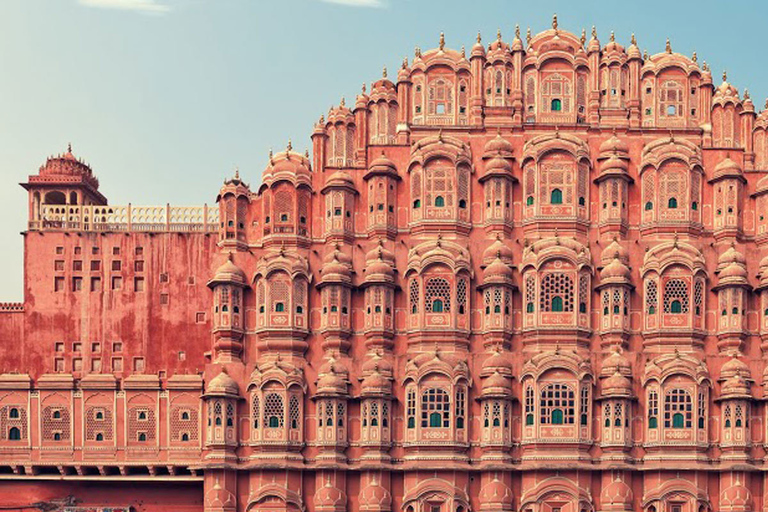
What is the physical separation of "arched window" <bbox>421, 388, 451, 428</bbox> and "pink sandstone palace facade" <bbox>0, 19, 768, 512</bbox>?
74mm

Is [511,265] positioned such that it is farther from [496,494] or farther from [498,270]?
[496,494]

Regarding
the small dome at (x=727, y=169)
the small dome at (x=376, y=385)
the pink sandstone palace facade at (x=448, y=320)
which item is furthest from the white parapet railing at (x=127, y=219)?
the small dome at (x=727, y=169)

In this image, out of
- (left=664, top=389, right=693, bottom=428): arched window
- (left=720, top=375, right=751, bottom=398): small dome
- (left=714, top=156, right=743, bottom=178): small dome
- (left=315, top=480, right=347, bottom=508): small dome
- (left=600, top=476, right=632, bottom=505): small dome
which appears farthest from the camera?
(left=714, top=156, right=743, bottom=178): small dome

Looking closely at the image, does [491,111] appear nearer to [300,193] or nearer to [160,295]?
[300,193]

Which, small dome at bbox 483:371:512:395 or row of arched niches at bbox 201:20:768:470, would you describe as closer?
small dome at bbox 483:371:512:395

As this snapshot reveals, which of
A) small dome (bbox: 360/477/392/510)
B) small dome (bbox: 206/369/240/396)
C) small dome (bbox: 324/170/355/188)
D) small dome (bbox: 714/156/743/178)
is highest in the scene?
small dome (bbox: 714/156/743/178)

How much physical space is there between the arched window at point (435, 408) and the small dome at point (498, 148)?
943 centimetres

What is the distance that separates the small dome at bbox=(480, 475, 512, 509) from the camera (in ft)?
159

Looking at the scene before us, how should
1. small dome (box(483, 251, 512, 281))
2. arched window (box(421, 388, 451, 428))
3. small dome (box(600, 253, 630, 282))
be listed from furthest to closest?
small dome (box(483, 251, 512, 281))
small dome (box(600, 253, 630, 282))
arched window (box(421, 388, 451, 428))

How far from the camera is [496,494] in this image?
48.6 metres

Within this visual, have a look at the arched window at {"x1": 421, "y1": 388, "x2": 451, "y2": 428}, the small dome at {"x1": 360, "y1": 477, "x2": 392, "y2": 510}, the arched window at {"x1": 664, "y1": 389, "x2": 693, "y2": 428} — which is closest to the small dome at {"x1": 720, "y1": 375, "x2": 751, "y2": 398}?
the arched window at {"x1": 664, "y1": 389, "x2": 693, "y2": 428}

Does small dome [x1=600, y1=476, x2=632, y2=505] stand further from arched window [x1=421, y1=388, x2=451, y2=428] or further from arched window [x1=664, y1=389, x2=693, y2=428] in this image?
arched window [x1=421, y1=388, x2=451, y2=428]

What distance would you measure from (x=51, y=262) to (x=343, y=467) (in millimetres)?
15251

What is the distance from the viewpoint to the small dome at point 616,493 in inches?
1902
